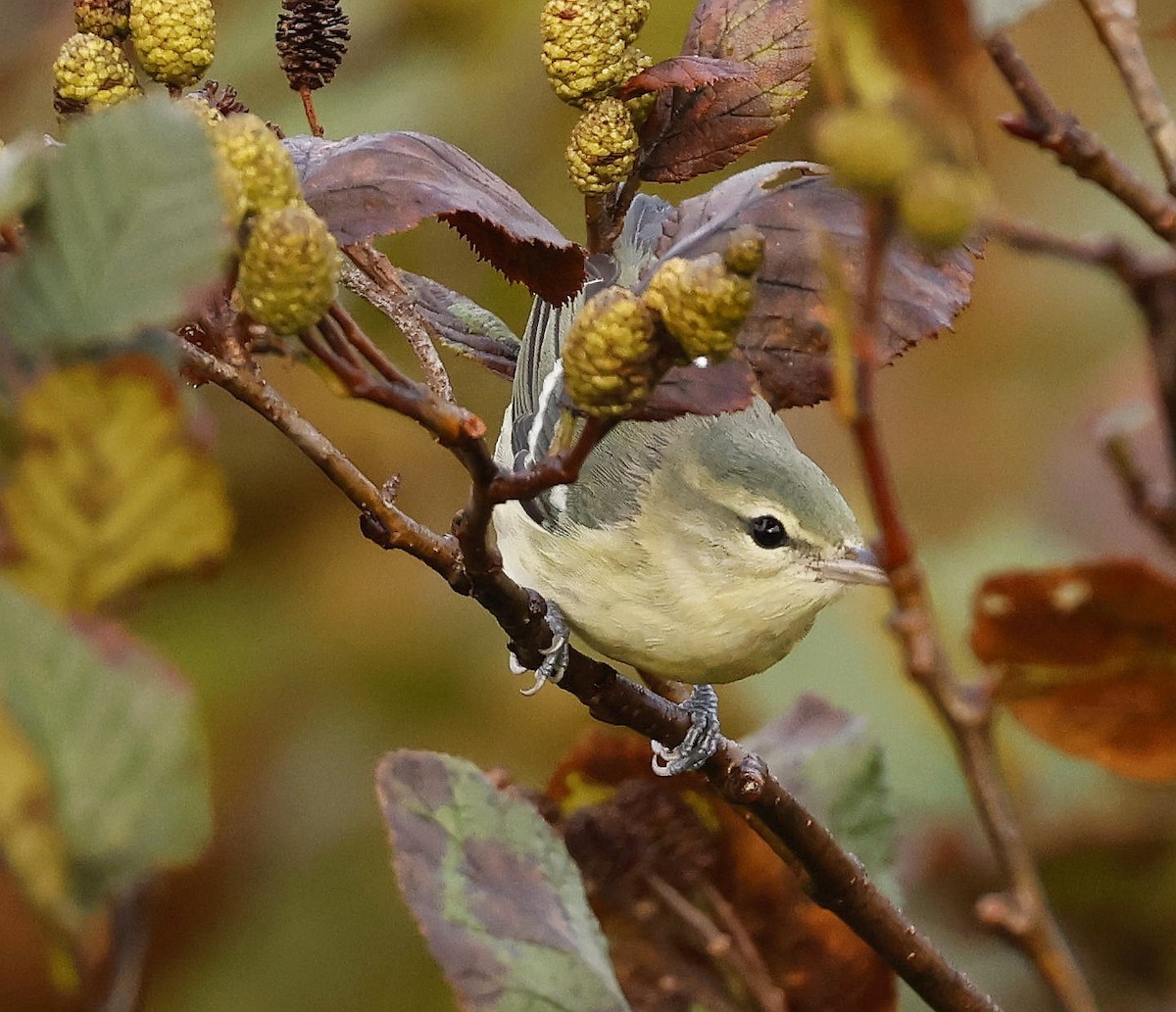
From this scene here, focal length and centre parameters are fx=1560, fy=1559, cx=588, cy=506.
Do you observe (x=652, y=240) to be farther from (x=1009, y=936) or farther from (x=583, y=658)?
(x=1009, y=936)

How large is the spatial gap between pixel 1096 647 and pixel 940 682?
252mm

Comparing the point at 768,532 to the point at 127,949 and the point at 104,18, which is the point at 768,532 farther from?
the point at 127,949

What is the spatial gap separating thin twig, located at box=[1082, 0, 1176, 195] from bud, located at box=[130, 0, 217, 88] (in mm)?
367

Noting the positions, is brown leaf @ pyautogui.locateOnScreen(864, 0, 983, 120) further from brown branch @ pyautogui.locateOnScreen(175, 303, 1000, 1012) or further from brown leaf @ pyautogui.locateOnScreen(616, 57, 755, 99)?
brown leaf @ pyautogui.locateOnScreen(616, 57, 755, 99)

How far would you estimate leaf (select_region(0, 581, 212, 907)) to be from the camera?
37 cm

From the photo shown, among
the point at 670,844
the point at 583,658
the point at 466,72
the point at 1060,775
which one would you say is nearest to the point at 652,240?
the point at 583,658

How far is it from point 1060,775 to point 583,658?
24.3 inches

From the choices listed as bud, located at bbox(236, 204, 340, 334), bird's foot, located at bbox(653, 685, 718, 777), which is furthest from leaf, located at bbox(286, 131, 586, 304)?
bird's foot, located at bbox(653, 685, 718, 777)

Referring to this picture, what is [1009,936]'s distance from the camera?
0.51m

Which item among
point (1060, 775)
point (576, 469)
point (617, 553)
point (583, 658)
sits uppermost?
point (576, 469)

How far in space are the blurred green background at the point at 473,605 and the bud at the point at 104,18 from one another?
965 millimetres

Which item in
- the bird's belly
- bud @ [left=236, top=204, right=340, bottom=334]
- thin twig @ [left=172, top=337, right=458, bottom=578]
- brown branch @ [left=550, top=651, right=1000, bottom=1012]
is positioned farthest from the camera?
the bird's belly

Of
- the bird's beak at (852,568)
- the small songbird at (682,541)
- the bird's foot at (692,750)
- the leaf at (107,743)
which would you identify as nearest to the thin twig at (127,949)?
the leaf at (107,743)

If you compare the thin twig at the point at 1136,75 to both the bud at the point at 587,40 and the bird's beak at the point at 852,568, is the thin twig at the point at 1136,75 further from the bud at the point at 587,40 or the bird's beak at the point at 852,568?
the bird's beak at the point at 852,568
